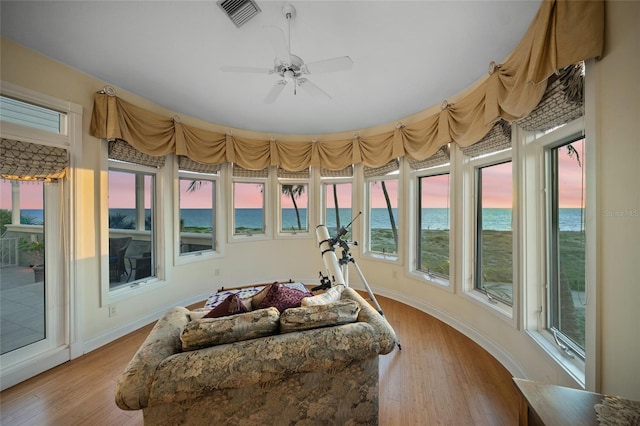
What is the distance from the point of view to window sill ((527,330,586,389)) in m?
1.33

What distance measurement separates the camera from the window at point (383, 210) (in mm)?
3625

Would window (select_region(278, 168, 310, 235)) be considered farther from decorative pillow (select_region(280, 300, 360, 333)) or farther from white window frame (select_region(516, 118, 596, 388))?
white window frame (select_region(516, 118, 596, 388))

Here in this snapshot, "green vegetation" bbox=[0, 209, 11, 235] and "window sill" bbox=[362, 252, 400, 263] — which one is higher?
"green vegetation" bbox=[0, 209, 11, 235]

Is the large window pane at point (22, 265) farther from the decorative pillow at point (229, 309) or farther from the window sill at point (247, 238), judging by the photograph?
the window sill at point (247, 238)

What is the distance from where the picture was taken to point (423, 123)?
2863 millimetres

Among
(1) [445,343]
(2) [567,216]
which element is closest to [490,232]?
(2) [567,216]

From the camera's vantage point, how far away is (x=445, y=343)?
2.36 meters

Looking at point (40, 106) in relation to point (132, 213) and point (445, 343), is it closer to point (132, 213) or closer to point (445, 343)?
point (132, 213)

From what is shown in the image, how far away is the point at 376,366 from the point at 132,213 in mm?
3208

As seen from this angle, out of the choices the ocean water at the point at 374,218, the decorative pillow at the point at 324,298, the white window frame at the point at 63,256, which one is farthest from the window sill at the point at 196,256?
the decorative pillow at the point at 324,298

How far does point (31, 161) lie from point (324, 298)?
2643 mm

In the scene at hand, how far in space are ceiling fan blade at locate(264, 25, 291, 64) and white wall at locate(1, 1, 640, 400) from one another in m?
1.77

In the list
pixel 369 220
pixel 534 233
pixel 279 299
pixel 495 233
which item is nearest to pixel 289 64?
pixel 279 299

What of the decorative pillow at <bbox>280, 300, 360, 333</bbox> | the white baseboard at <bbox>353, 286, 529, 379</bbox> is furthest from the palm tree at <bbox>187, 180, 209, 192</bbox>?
the white baseboard at <bbox>353, 286, 529, 379</bbox>
